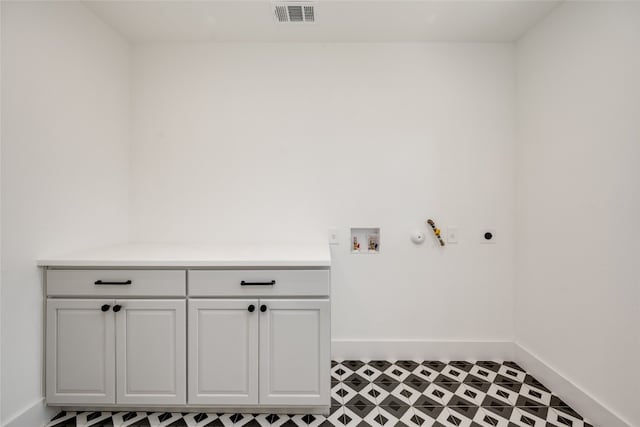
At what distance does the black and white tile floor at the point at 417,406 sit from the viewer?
1.54 m

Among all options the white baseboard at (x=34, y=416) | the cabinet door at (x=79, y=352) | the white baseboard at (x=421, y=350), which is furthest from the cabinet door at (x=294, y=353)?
the white baseboard at (x=34, y=416)

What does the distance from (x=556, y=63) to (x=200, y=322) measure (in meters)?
2.61

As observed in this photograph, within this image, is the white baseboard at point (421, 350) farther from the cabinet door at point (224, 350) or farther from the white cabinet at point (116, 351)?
the white cabinet at point (116, 351)

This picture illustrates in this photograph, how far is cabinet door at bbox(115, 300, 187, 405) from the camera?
1.55 meters

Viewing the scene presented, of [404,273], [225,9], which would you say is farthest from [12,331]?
[404,273]

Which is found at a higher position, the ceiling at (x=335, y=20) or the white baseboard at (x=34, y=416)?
the ceiling at (x=335, y=20)

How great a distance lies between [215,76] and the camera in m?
2.14

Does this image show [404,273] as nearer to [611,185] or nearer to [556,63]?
[611,185]

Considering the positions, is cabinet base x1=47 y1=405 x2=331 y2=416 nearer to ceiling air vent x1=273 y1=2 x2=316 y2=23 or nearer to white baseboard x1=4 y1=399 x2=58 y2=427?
white baseboard x1=4 y1=399 x2=58 y2=427

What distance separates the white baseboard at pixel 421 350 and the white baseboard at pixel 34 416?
1.68 m

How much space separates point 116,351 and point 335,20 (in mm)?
2364

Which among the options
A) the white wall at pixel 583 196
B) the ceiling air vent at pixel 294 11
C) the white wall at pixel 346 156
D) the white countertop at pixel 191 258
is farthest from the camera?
A: the white wall at pixel 346 156

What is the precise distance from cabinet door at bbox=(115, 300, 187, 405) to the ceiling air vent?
5.97 feet

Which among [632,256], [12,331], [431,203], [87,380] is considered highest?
[431,203]
